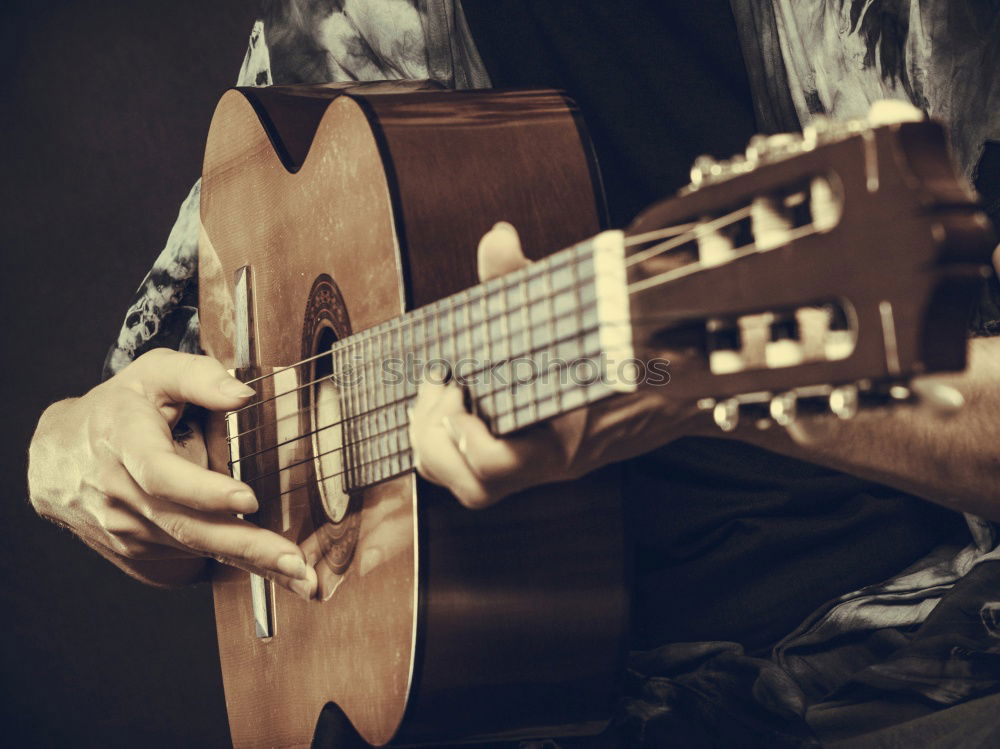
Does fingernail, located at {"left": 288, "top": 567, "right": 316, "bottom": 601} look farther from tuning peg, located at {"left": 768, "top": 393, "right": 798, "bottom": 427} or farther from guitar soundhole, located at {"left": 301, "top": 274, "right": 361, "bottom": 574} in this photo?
tuning peg, located at {"left": 768, "top": 393, "right": 798, "bottom": 427}

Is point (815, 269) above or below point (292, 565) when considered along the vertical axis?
above

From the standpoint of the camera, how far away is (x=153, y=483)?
1016mm

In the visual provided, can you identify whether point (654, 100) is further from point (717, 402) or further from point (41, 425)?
point (41, 425)

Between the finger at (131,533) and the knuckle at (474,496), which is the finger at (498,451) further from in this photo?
the finger at (131,533)

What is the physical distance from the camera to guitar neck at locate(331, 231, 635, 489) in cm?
61

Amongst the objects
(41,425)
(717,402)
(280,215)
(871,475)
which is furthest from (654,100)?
(41,425)

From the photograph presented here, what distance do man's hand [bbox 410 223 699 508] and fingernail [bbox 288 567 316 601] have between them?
294mm

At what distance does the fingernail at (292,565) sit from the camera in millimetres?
984

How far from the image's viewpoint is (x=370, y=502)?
2.95ft

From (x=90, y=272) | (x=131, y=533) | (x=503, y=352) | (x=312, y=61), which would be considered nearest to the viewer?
(x=503, y=352)

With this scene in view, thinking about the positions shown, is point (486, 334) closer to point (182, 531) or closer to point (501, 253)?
point (501, 253)

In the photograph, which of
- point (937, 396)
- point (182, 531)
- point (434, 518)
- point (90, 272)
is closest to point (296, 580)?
point (182, 531)

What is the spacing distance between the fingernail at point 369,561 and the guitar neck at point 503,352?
0.06 m

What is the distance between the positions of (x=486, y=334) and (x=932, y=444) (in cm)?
37
